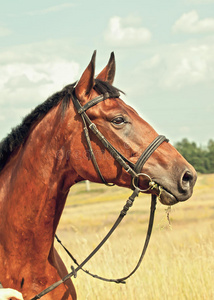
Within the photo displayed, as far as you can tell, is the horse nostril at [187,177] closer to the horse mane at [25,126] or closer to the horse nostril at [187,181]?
the horse nostril at [187,181]

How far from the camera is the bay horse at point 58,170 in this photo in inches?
147

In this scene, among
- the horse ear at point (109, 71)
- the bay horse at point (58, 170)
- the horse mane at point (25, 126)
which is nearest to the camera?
the bay horse at point (58, 170)

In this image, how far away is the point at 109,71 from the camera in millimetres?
4324

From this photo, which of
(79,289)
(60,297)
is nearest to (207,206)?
(79,289)

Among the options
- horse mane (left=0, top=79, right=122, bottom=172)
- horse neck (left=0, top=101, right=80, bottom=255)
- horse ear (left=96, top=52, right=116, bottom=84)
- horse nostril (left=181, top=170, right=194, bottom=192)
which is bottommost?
horse nostril (left=181, top=170, right=194, bottom=192)

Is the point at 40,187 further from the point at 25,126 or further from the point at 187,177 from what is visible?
the point at 187,177

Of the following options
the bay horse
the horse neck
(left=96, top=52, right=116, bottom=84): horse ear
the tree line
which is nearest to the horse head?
the bay horse

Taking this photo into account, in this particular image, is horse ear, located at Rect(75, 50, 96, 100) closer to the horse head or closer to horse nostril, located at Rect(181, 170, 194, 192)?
the horse head

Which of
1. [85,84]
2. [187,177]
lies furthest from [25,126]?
[187,177]

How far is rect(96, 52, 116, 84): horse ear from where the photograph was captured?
4301 millimetres

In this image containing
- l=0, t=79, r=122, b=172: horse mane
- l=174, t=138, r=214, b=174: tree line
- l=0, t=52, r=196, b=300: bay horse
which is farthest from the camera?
l=174, t=138, r=214, b=174: tree line

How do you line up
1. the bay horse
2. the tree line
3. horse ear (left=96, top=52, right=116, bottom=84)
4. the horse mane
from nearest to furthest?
the bay horse
the horse mane
horse ear (left=96, top=52, right=116, bottom=84)
the tree line

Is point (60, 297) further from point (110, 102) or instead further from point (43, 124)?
point (110, 102)

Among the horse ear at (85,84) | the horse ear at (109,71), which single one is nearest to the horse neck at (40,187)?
the horse ear at (85,84)
